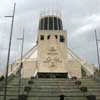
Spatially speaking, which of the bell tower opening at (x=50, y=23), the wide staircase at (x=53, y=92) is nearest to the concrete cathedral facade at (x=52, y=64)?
the bell tower opening at (x=50, y=23)

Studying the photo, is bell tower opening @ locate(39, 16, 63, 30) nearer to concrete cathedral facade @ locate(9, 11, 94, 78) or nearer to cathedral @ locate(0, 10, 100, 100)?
cathedral @ locate(0, 10, 100, 100)

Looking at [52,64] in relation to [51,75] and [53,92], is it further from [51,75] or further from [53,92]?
[53,92]

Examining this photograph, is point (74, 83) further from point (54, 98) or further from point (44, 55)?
point (44, 55)

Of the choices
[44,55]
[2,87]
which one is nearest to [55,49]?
[44,55]

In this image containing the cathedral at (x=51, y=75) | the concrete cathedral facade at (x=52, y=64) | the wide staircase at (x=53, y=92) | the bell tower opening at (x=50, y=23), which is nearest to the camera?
the wide staircase at (x=53, y=92)

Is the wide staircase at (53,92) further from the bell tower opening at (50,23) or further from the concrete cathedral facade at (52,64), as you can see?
the bell tower opening at (50,23)

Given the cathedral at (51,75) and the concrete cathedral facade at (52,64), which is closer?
the cathedral at (51,75)

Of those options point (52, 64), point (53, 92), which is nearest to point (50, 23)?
point (52, 64)

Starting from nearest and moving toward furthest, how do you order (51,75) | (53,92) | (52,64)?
(53,92) < (51,75) < (52,64)

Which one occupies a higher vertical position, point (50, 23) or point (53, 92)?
point (50, 23)

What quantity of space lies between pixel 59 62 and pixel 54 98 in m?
14.7

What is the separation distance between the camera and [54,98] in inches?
454

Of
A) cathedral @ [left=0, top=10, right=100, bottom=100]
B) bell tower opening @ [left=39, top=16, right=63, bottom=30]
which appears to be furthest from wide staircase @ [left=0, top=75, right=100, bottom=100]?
bell tower opening @ [left=39, top=16, right=63, bottom=30]

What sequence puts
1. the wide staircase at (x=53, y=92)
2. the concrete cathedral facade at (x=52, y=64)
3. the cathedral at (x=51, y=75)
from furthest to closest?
1. the concrete cathedral facade at (x=52, y=64)
2. the cathedral at (x=51, y=75)
3. the wide staircase at (x=53, y=92)
